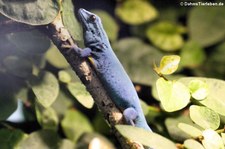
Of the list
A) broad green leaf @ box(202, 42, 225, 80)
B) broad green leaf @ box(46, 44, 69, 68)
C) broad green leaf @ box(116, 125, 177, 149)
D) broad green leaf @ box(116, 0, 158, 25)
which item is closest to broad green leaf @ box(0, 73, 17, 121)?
broad green leaf @ box(46, 44, 69, 68)

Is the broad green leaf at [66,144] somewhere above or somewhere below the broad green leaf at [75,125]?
above

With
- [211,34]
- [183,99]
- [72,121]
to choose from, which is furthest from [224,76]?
[183,99]

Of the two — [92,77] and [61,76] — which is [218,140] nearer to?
[92,77]

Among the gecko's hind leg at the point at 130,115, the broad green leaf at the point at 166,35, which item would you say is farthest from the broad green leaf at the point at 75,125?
the broad green leaf at the point at 166,35

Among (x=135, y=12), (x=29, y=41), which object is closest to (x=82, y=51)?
(x=29, y=41)

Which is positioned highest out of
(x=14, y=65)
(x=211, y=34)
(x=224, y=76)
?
(x=14, y=65)

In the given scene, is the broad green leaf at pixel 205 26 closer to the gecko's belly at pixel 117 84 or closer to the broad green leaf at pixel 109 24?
the broad green leaf at pixel 109 24
